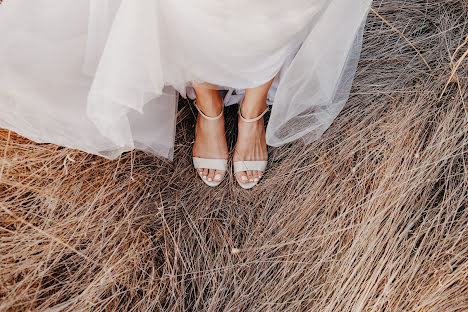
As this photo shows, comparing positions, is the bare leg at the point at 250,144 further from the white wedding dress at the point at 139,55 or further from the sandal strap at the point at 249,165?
the white wedding dress at the point at 139,55

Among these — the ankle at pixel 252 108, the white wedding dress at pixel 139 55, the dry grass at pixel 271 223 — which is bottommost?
the dry grass at pixel 271 223

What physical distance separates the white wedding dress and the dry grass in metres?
0.24

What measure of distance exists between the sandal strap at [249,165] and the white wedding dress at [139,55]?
26cm

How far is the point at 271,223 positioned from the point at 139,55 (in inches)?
29.2

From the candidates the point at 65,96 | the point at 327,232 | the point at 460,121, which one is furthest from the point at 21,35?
the point at 460,121

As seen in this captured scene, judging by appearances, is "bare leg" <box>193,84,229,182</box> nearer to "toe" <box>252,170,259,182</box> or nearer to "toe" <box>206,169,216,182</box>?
"toe" <box>206,169,216,182</box>

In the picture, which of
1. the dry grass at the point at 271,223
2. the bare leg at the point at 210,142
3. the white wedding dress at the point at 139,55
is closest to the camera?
the white wedding dress at the point at 139,55

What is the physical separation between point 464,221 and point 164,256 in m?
1.01

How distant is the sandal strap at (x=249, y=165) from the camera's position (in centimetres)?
135

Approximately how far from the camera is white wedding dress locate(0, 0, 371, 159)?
786mm

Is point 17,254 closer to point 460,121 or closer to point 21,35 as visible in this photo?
point 21,35

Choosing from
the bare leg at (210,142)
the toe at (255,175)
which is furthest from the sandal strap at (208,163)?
the toe at (255,175)

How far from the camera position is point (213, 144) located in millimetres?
1351

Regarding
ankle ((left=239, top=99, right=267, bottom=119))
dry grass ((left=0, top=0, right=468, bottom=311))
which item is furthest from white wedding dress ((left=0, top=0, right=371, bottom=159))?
dry grass ((left=0, top=0, right=468, bottom=311))
